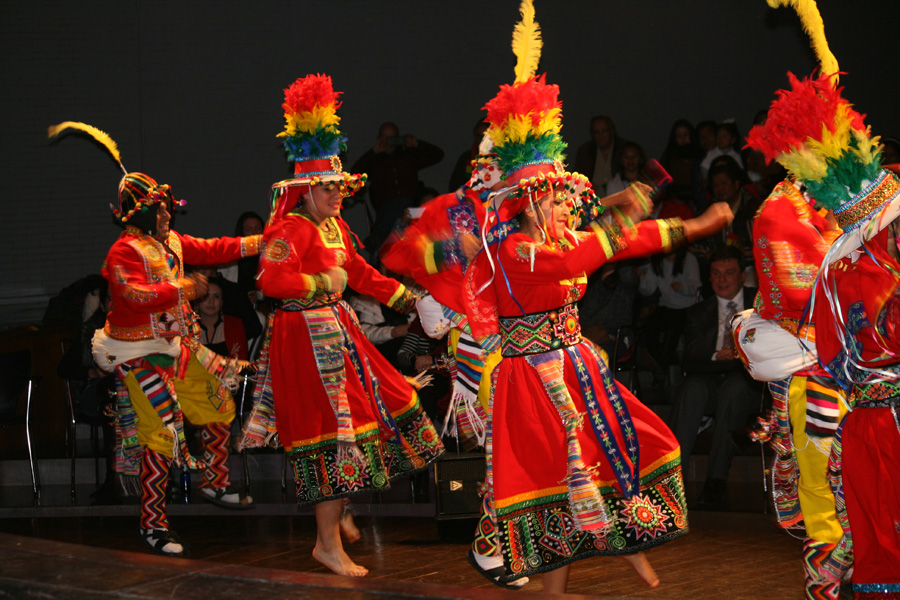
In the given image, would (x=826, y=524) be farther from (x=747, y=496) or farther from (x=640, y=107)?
(x=640, y=107)

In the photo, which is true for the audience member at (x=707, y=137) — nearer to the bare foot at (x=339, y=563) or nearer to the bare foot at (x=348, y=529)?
the bare foot at (x=348, y=529)

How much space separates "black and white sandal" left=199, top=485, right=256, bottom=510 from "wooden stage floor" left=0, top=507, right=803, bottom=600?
0.12m

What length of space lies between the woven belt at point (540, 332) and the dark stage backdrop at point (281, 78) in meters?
6.70

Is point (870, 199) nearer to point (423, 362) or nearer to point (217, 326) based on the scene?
point (423, 362)

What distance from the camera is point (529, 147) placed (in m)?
3.88

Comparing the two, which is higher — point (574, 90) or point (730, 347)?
point (574, 90)

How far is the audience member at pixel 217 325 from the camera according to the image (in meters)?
7.31

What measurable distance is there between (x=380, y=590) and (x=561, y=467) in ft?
3.63

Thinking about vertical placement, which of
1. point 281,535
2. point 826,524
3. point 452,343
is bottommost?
point 281,535

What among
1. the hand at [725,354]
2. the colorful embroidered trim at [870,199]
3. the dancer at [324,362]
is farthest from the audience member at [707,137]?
the colorful embroidered trim at [870,199]

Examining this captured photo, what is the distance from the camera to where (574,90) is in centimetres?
1067

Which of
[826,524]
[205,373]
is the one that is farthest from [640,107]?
[826,524]

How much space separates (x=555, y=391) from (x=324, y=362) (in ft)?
5.37

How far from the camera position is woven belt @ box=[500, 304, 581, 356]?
3848 millimetres
